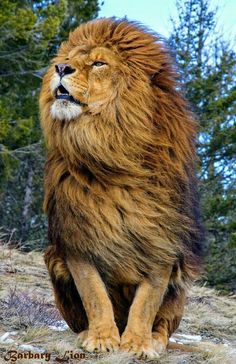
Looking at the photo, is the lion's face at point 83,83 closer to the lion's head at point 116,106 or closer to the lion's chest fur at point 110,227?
the lion's head at point 116,106

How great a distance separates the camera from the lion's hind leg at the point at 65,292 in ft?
15.0

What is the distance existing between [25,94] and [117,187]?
38.5 ft

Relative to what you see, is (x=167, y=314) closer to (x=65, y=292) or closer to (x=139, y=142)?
(x=65, y=292)

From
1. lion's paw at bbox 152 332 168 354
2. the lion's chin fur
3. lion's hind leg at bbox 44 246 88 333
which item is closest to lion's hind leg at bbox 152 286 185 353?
lion's paw at bbox 152 332 168 354

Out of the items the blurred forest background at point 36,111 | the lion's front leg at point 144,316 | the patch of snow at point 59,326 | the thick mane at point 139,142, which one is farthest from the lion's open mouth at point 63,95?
the blurred forest background at point 36,111

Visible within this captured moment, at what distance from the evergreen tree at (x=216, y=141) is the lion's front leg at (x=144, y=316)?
29.8 feet

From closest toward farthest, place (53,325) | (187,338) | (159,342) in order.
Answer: (159,342) → (53,325) → (187,338)

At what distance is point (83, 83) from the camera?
4.40m

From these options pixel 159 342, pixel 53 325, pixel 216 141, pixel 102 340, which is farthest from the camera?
pixel 216 141

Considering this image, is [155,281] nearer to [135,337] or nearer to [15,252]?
[135,337]

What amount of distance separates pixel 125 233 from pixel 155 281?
1.12 ft

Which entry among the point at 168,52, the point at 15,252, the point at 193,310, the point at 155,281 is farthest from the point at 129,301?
the point at 15,252

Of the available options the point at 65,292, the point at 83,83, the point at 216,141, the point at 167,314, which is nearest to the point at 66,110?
the point at 83,83

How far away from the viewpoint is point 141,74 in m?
4.51
